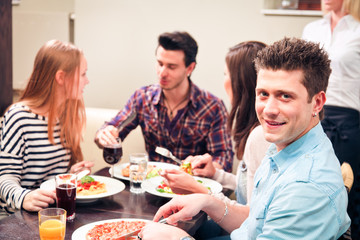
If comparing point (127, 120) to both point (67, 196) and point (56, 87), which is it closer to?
point (56, 87)

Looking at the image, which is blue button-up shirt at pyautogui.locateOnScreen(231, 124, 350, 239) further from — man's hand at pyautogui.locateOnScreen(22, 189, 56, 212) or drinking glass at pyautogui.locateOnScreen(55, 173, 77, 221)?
man's hand at pyautogui.locateOnScreen(22, 189, 56, 212)

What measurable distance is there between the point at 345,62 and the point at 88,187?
6.16ft

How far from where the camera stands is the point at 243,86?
2.06m

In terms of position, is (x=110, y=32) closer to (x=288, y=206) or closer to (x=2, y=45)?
(x=2, y=45)

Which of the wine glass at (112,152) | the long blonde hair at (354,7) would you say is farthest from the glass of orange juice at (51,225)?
the long blonde hair at (354,7)

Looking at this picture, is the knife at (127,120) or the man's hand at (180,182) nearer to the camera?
the man's hand at (180,182)

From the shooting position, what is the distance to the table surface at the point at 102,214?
1.44m

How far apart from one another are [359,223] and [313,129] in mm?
1613

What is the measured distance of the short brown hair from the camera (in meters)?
1.19

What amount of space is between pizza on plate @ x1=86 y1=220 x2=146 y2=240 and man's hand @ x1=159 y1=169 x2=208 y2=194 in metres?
0.25

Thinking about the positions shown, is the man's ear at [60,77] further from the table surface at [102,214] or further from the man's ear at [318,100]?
the man's ear at [318,100]

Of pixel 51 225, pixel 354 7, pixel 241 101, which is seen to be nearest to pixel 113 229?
pixel 51 225

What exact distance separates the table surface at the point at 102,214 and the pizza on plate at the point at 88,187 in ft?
0.14

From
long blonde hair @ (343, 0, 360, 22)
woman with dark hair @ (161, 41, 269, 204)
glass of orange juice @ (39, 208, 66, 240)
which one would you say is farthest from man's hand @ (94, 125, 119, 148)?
long blonde hair @ (343, 0, 360, 22)
